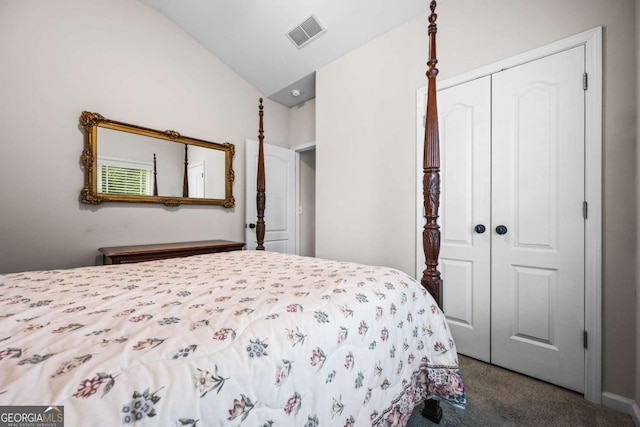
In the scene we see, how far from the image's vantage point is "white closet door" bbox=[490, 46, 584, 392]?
5.51 ft

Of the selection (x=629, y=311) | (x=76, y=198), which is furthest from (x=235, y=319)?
(x=76, y=198)

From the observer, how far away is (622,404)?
1521mm

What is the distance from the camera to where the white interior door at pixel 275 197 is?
3416 millimetres

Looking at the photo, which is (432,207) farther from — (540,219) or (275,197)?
(275,197)

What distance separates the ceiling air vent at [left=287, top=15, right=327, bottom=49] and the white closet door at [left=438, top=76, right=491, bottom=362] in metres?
1.37

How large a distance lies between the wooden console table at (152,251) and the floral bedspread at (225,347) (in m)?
0.88

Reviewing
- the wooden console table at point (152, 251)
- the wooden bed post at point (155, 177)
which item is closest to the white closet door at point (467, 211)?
the wooden console table at point (152, 251)

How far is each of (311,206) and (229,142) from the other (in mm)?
1573

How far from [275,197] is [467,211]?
235cm

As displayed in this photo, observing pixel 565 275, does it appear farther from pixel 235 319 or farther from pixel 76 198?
pixel 76 198

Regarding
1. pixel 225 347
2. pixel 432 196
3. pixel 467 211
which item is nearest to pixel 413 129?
pixel 467 211

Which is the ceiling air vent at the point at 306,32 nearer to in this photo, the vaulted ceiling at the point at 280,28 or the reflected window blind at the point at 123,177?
the vaulted ceiling at the point at 280,28

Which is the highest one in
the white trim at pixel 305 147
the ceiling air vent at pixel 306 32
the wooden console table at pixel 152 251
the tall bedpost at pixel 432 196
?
the ceiling air vent at pixel 306 32
